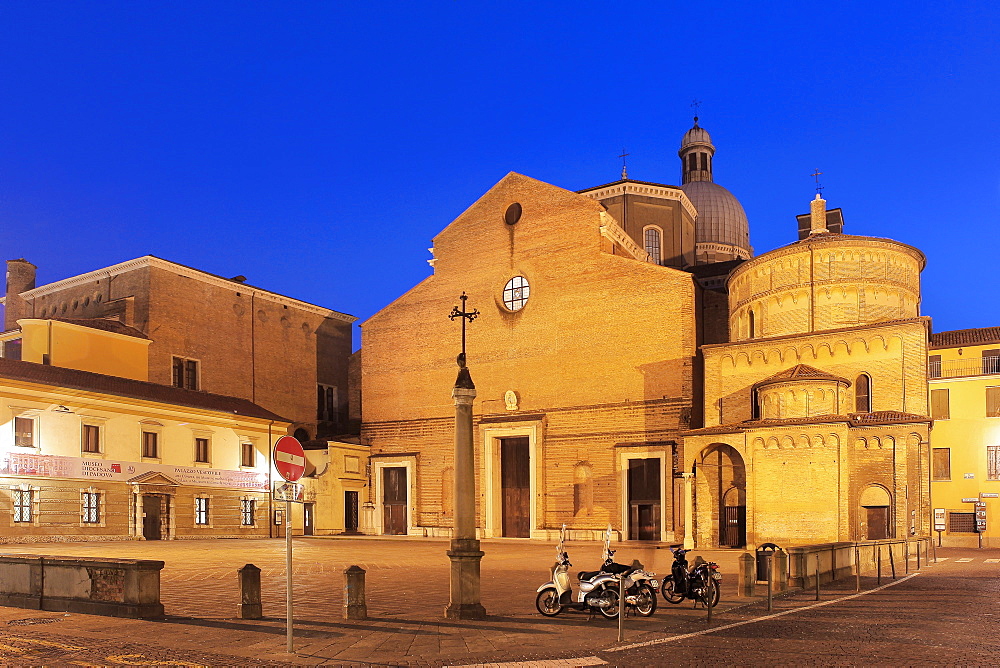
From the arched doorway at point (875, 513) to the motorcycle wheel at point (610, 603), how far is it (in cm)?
2234

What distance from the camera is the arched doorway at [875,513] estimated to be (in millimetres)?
32188

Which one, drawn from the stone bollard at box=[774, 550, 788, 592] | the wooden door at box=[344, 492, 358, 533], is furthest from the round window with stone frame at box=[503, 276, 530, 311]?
the stone bollard at box=[774, 550, 788, 592]

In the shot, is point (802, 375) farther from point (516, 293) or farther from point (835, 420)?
point (516, 293)

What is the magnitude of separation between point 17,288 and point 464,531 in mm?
46452

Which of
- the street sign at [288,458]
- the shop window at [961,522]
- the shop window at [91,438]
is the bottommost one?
the shop window at [961,522]

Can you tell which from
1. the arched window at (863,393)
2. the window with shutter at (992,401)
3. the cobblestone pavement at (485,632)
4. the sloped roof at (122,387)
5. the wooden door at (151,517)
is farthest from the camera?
the window with shutter at (992,401)

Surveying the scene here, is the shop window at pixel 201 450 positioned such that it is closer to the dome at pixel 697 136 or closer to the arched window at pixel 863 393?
the arched window at pixel 863 393

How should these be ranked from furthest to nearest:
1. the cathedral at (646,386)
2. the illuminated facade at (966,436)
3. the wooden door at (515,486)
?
1. the illuminated facade at (966,436)
2. the wooden door at (515,486)
3. the cathedral at (646,386)

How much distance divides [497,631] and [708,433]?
74.6 feet

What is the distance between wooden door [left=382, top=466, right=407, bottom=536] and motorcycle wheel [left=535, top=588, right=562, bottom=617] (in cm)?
3146

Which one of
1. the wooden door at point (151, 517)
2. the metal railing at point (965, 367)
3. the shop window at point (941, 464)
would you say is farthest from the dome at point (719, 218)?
the wooden door at point (151, 517)

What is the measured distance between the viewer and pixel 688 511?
109ft

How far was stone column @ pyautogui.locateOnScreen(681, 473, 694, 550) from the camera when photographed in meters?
33.3

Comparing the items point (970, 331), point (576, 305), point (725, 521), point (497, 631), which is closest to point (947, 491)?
point (970, 331)
